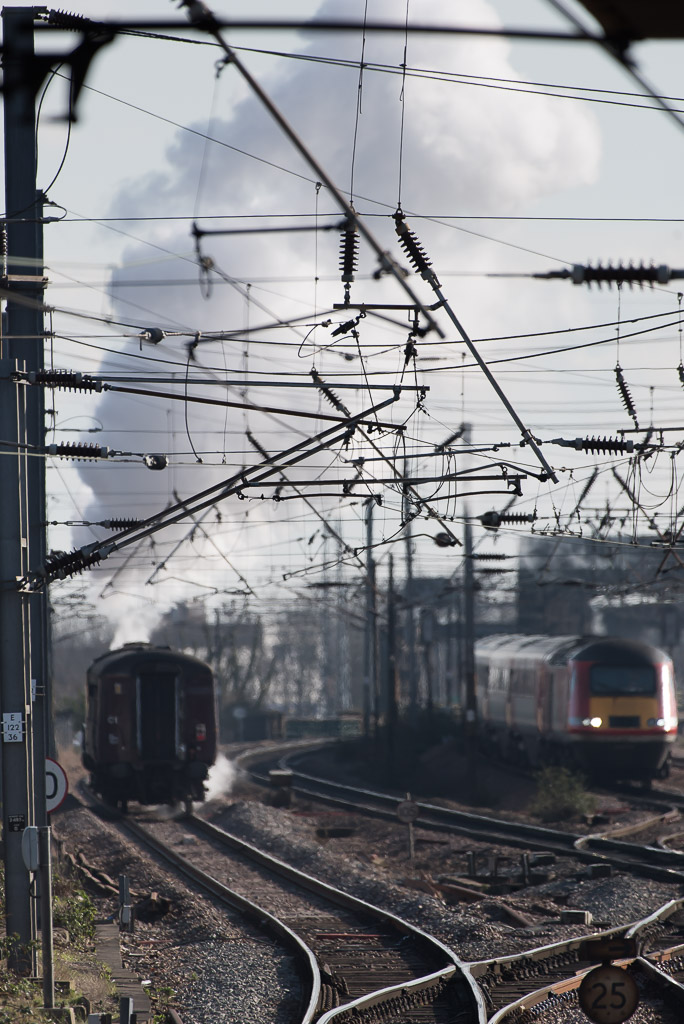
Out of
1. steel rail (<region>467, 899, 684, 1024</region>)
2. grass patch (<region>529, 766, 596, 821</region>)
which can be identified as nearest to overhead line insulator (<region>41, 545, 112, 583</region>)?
steel rail (<region>467, 899, 684, 1024</region>)

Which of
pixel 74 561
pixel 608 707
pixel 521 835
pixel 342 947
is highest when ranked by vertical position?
pixel 74 561

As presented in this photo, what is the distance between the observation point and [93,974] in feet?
43.8

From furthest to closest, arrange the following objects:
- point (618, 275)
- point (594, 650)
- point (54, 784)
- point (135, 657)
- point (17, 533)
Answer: point (594, 650)
point (135, 657)
point (54, 784)
point (17, 533)
point (618, 275)

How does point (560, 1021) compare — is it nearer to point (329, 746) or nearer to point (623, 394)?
point (623, 394)

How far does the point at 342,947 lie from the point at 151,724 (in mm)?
14038

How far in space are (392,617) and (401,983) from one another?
25286 millimetres

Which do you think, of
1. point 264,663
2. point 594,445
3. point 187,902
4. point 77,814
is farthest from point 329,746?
point 264,663

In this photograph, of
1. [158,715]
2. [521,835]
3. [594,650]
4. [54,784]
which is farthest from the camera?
[594,650]

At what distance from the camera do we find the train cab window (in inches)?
1246

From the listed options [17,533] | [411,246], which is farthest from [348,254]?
[17,533]

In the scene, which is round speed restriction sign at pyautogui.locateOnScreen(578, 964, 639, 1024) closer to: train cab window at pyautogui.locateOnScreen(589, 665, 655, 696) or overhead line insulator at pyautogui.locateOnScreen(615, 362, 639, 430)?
overhead line insulator at pyautogui.locateOnScreen(615, 362, 639, 430)

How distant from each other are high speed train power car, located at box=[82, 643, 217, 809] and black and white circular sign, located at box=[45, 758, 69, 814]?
1302cm

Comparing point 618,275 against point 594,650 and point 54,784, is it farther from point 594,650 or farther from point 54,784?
point 594,650

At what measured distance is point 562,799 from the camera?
29.1 meters
